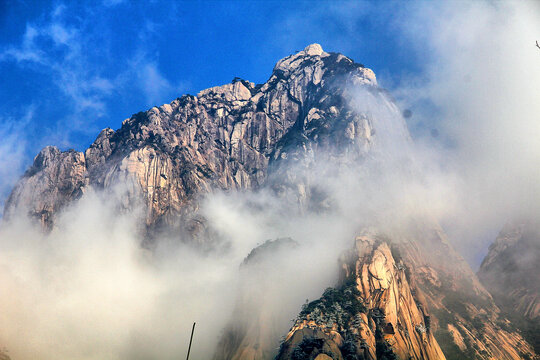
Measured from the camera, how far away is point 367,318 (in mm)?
146875

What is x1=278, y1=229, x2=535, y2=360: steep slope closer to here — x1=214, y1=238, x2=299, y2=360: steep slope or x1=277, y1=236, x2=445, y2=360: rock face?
x1=277, y1=236, x2=445, y2=360: rock face

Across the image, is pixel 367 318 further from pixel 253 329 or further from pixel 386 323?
pixel 253 329

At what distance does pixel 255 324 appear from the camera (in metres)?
180

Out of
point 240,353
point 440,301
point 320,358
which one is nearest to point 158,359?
point 240,353

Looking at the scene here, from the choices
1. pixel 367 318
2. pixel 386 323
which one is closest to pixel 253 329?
pixel 367 318

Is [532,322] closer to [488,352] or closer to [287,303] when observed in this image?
[488,352]

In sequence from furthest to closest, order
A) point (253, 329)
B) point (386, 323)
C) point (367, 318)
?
point (253, 329)
point (367, 318)
point (386, 323)

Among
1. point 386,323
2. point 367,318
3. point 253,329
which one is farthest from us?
point 253,329

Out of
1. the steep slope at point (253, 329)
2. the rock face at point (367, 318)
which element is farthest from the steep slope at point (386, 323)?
the steep slope at point (253, 329)

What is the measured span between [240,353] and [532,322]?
13908 cm

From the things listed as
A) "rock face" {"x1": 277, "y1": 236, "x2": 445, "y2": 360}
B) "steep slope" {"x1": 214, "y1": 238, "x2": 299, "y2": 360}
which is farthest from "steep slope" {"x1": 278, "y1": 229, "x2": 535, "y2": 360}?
"steep slope" {"x1": 214, "y1": 238, "x2": 299, "y2": 360}

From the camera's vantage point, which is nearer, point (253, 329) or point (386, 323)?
point (386, 323)

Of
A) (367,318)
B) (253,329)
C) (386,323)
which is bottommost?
(386,323)

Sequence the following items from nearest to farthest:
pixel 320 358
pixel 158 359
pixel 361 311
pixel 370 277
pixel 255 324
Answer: pixel 320 358 < pixel 361 311 < pixel 370 277 < pixel 255 324 < pixel 158 359
